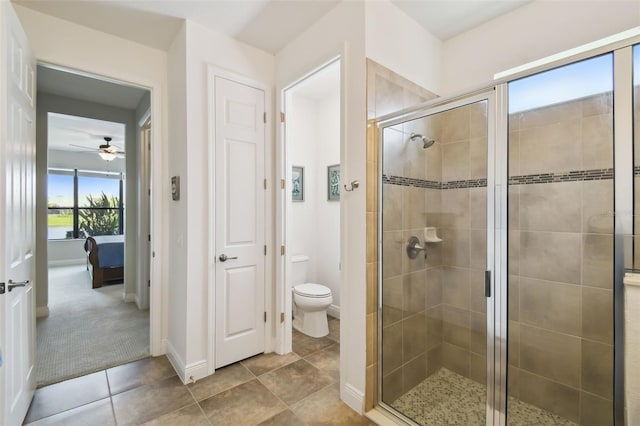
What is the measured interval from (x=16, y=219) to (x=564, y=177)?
3.12 metres

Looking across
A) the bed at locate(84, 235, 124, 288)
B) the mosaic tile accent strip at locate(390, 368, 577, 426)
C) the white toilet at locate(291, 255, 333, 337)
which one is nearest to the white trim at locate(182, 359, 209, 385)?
the white toilet at locate(291, 255, 333, 337)

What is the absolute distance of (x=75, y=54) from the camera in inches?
88.1

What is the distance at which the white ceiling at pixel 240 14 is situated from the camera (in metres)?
1.99

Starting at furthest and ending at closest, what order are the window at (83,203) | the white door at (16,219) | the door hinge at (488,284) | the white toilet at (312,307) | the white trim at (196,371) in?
1. the window at (83,203)
2. the white toilet at (312,307)
3. the white trim at (196,371)
4. the door hinge at (488,284)
5. the white door at (16,219)

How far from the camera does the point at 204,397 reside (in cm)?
198

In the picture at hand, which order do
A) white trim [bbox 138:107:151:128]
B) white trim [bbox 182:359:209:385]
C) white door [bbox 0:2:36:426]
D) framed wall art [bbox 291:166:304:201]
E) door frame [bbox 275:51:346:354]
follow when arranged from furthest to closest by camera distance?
framed wall art [bbox 291:166:304:201], white trim [bbox 138:107:151:128], door frame [bbox 275:51:346:354], white trim [bbox 182:359:209:385], white door [bbox 0:2:36:426]

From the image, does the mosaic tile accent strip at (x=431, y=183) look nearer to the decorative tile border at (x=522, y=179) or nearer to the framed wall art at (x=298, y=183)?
the decorative tile border at (x=522, y=179)

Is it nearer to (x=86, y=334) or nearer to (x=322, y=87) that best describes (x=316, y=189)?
(x=322, y=87)

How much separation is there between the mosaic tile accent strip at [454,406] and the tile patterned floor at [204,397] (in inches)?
13.4

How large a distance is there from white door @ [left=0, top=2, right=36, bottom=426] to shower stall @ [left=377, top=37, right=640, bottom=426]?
1.96 metres

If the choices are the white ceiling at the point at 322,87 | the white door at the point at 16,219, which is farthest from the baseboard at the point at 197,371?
the white ceiling at the point at 322,87

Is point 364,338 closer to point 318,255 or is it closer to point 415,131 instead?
point 415,131

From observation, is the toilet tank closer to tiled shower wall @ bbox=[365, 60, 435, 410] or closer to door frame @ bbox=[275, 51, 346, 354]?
door frame @ bbox=[275, 51, 346, 354]

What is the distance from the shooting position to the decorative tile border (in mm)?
1607
